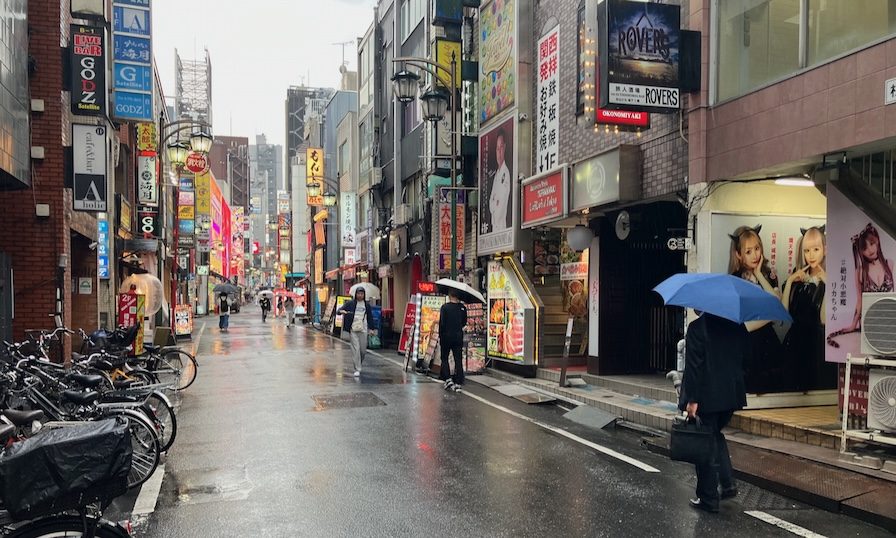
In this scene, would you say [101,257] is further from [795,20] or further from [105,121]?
[795,20]

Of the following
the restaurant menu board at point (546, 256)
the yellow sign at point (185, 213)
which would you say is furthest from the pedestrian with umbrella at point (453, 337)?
the yellow sign at point (185, 213)

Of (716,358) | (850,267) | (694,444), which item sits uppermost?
(850,267)

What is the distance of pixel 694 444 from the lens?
5.79m

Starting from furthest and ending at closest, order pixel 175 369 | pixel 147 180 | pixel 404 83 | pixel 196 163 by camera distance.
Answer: pixel 196 163, pixel 147 180, pixel 404 83, pixel 175 369

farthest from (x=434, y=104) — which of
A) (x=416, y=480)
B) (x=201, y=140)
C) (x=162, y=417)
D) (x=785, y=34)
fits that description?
(x=416, y=480)

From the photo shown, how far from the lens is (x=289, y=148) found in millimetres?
96875

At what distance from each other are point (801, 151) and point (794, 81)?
3.08ft

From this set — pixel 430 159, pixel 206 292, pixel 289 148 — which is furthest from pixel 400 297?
pixel 289 148

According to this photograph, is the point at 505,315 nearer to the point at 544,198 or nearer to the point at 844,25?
the point at 544,198

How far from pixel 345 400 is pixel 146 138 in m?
17.5

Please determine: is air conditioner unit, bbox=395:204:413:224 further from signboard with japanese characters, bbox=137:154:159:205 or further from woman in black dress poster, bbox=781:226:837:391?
woman in black dress poster, bbox=781:226:837:391

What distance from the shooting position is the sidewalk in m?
5.81

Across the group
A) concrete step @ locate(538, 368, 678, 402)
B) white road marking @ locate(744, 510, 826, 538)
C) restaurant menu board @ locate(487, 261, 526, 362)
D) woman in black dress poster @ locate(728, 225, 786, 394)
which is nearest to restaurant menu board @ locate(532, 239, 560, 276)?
restaurant menu board @ locate(487, 261, 526, 362)

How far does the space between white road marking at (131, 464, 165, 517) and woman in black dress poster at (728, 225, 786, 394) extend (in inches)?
309
